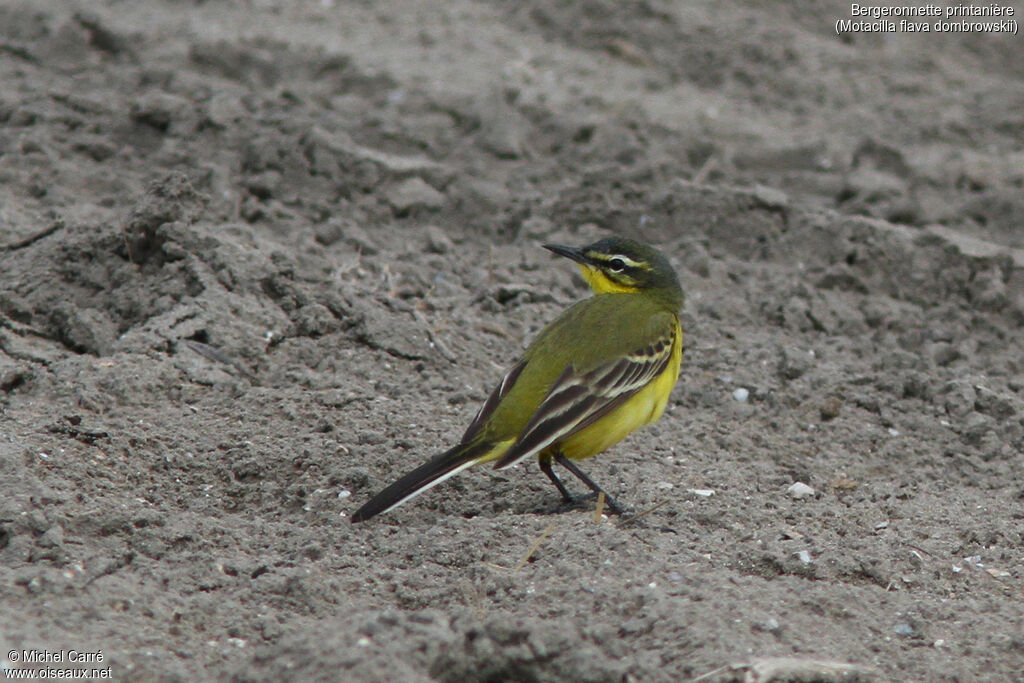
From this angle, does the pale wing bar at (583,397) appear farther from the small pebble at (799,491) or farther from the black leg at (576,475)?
the small pebble at (799,491)

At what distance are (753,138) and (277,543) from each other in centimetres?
609

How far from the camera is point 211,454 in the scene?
600 cm

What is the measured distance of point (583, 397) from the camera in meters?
6.12

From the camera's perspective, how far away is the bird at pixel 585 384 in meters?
5.74

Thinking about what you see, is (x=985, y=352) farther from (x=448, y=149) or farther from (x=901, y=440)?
(x=448, y=149)

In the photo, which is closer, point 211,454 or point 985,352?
point 211,454

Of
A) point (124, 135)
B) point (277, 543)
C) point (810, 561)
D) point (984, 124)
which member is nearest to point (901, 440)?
point (810, 561)

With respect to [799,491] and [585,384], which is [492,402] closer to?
[585,384]

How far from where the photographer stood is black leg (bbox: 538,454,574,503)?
20.3 feet

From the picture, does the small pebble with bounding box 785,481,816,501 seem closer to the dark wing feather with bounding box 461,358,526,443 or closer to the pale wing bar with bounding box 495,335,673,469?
the pale wing bar with bounding box 495,335,673,469

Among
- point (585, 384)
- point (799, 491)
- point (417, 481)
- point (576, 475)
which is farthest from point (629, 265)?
point (417, 481)

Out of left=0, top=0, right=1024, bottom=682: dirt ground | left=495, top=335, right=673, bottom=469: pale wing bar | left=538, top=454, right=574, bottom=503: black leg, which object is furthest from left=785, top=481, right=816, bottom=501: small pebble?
left=538, top=454, right=574, bottom=503: black leg

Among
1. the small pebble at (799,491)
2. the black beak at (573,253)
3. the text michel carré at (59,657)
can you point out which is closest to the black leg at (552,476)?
the small pebble at (799,491)

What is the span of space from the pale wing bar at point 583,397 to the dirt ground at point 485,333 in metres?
0.35
